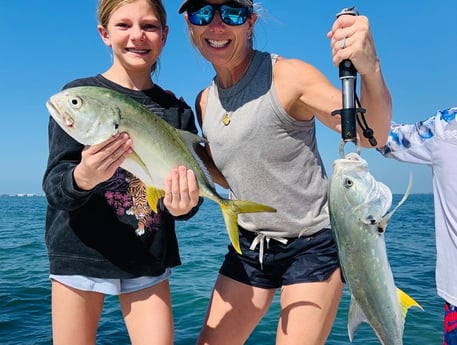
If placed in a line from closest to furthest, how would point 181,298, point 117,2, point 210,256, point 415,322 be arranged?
point 117,2
point 415,322
point 181,298
point 210,256

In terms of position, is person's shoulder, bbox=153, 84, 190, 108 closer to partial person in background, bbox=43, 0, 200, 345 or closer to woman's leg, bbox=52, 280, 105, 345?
partial person in background, bbox=43, 0, 200, 345

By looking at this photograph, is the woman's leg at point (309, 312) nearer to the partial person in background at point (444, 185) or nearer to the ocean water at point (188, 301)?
the partial person in background at point (444, 185)

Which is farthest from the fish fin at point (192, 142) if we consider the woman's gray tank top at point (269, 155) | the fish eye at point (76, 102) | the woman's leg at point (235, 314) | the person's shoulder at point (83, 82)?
the woman's leg at point (235, 314)

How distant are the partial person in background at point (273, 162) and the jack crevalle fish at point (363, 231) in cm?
81

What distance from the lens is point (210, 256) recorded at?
1475 centimetres

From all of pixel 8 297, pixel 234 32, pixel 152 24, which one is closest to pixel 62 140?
pixel 152 24

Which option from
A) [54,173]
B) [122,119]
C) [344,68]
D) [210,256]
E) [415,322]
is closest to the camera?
[344,68]

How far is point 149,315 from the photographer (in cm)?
323

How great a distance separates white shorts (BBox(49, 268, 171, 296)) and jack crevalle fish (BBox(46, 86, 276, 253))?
703mm

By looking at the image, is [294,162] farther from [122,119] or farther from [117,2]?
[117,2]

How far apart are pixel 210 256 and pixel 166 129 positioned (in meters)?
12.3

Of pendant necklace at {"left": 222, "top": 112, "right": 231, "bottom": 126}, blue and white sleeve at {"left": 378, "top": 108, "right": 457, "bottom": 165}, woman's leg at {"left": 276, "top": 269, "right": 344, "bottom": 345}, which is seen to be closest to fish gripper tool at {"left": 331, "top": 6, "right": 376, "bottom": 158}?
pendant necklace at {"left": 222, "top": 112, "right": 231, "bottom": 126}

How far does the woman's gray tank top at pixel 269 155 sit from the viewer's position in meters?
3.27

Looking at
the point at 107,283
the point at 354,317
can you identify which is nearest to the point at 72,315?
the point at 107,283
